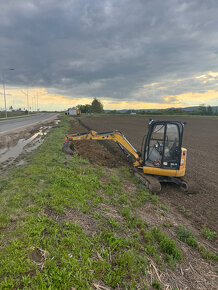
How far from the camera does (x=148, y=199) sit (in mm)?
7215

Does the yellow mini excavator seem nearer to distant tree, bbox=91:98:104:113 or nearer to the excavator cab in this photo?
the excavator cab

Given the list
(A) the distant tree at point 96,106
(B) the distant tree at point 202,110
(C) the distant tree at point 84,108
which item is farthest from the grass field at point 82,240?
(A) the distant tree at point 96,106

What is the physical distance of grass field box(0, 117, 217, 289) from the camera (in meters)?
3.14

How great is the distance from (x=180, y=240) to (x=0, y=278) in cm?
424

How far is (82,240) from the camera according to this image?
400 centimetres

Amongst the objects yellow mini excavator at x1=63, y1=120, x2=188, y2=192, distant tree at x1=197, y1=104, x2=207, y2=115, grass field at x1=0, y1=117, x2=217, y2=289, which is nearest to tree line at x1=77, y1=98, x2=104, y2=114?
distant tree at x1=197, y1=104, x2=207, y2=115

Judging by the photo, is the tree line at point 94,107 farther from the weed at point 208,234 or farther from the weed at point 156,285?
the weed at point 156,285

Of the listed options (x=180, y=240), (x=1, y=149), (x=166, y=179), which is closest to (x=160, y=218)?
(x=180, y=240)

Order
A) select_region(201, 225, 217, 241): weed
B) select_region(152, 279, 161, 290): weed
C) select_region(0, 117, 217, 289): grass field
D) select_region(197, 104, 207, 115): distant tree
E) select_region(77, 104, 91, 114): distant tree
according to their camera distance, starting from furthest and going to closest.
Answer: select_region(77, 104, 91, 114): distant tree < select_region(197, 104, 207, 115): distant tree < select_region(201, 225, 217, 241): weed < select_region(152, 279, 161, 290): weed < select_region(0, 117, 217, 289): grass field

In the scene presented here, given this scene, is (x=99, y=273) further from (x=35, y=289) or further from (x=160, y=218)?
(x=160, y=218)

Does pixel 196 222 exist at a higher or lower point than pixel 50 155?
lower

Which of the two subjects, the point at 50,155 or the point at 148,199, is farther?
the point at 50,155

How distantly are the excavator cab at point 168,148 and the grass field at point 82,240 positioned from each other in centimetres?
147

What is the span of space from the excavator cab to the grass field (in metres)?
1.47
